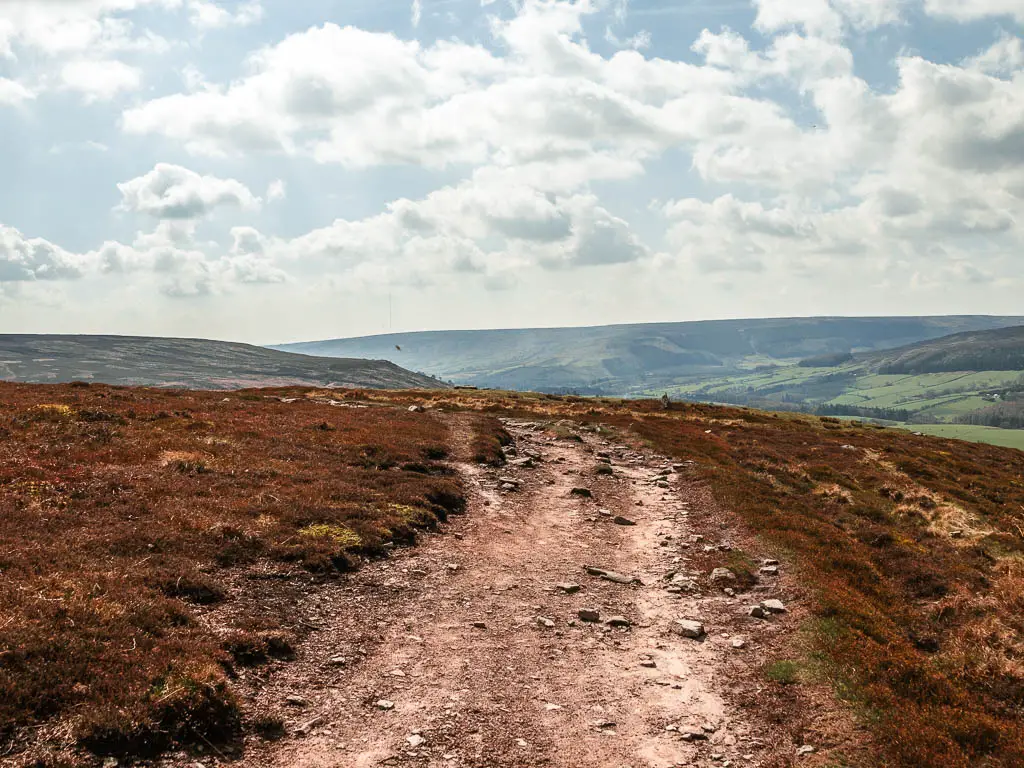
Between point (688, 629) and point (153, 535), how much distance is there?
1458cm

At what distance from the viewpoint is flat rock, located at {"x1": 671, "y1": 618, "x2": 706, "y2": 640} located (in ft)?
51.3

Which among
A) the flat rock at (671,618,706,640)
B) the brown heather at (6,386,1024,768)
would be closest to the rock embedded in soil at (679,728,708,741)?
the brown heather at (6,386,1024,768)

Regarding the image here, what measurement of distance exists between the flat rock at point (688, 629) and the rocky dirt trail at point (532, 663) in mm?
108

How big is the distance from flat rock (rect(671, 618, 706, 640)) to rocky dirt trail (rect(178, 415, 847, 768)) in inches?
4.3

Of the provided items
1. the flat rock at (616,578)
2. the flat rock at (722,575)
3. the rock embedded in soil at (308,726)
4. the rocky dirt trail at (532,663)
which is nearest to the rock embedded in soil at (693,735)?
the rocky dirt trail at (532,663)

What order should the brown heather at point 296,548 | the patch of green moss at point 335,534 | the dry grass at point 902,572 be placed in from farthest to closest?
the patch of green moss at point 335,534, the dry grass at point 902,572, the brown heather at point 296,548

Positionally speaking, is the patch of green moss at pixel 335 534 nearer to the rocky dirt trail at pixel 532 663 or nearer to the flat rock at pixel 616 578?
the rocky dirt trail at pixel 532 663

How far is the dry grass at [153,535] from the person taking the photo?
970cm

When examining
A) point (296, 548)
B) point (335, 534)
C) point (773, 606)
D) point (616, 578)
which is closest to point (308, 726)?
point (296, 548)

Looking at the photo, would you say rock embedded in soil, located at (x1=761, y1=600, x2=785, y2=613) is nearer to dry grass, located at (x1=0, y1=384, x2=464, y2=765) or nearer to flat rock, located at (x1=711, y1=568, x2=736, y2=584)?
flat rock, located at (x1=711, y1=568, x2=736, y2=584)

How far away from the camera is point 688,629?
15766 millimetres

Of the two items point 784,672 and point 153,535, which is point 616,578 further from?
point 153,535

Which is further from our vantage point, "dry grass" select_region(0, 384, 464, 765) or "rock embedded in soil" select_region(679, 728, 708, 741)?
"rock embedded in soil" select_region(679, 728, 708, 741)

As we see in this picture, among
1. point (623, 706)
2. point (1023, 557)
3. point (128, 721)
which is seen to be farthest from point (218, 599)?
point (1023, 557)
